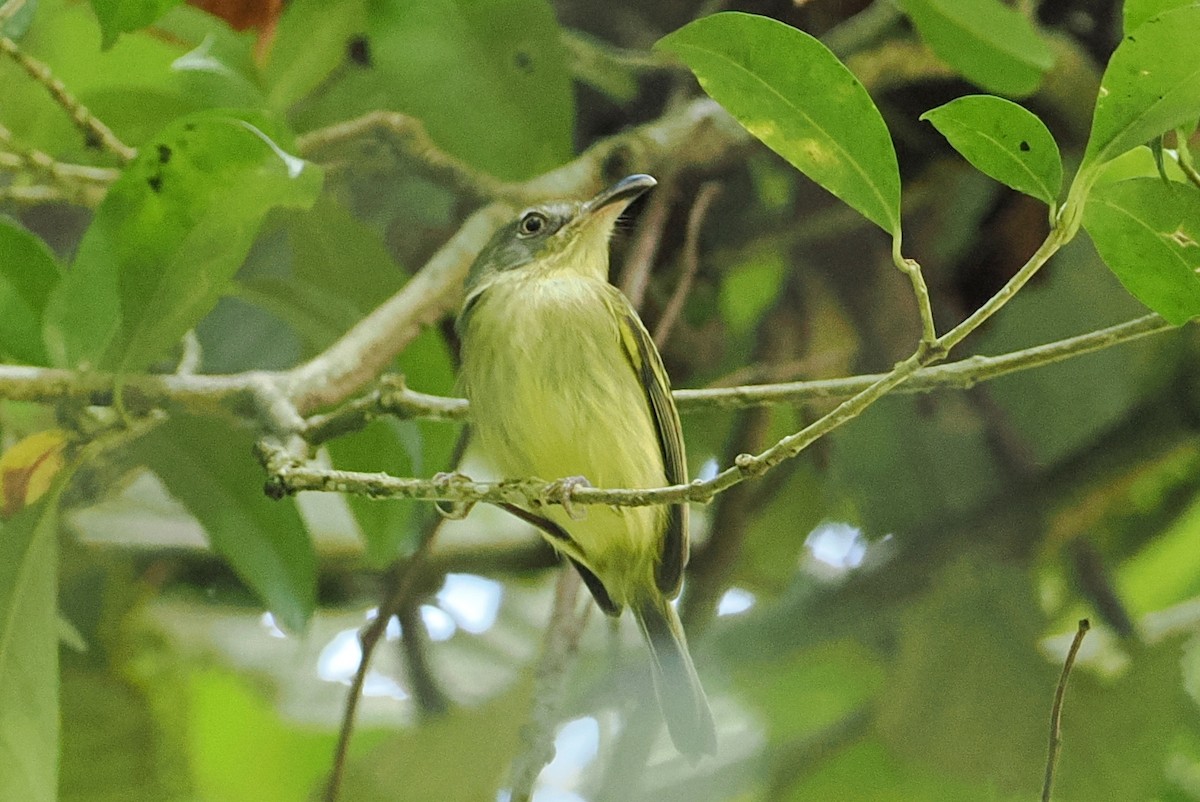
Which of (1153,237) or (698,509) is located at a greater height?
(1153,237)

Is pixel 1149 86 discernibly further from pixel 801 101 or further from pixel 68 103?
pixel 68 103

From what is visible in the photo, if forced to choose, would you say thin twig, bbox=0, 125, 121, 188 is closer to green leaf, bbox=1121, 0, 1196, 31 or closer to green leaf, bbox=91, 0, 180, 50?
green leaf, bbox=91, 0, 180, 50

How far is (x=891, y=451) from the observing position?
6.23 ft

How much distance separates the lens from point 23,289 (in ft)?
4.27

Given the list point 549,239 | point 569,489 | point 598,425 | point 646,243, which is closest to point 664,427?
point 598,425

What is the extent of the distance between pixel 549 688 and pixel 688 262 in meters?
0.63

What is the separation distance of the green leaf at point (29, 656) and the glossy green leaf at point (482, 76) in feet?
1.96

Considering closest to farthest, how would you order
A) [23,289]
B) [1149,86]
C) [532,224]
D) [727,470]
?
[1149,86] → [727,470] → [23,289] → [532,224]

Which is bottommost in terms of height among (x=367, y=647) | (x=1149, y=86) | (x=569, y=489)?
(x=367, y=647)

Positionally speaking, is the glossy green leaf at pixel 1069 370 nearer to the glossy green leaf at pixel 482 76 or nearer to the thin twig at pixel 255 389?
the thin twig at pixel 255 389

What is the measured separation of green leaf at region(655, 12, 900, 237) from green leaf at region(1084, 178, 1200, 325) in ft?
0.48

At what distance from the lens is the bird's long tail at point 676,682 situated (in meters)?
1.34

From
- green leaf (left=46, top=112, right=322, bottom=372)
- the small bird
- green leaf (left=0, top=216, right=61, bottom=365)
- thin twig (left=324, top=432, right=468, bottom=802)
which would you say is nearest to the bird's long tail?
the small bird

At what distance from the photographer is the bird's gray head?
151cm
